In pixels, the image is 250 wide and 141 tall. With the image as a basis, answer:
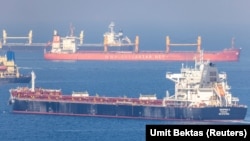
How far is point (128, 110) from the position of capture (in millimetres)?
54188

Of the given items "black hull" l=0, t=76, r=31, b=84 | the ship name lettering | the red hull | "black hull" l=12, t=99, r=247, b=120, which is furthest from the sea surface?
the ship name lettering

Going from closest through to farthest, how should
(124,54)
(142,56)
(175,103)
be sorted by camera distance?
(175,103)
(142,56)
(124,54)

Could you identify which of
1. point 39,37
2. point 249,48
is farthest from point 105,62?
point 39,37

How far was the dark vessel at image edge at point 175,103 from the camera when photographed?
51.7 metres

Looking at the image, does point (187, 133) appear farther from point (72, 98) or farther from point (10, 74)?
point (10, 74)

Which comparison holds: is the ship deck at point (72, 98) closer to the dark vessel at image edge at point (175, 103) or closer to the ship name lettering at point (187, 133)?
the dark vessel at image edge at point (175, 103)

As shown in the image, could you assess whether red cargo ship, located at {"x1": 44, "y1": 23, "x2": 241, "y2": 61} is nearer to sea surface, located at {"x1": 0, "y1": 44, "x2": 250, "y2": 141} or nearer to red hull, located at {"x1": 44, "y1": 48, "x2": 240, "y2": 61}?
red hull, located at {"x1": 44, "y1": 48, "x2": 240, "y2": 61}

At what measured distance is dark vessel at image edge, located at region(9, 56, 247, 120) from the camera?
5166cm

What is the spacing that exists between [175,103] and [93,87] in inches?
979

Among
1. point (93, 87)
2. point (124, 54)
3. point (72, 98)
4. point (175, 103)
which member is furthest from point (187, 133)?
point (124, 54)

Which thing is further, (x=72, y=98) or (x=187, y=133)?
(x=72, y=98)

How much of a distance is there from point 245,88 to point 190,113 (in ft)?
81.3

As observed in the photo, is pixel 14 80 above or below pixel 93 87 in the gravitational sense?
above

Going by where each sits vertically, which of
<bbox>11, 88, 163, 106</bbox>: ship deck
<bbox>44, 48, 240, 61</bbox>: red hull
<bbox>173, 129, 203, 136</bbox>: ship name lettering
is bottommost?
<bbox>173, 129, 203, 136</bbox>: ship name lettering
